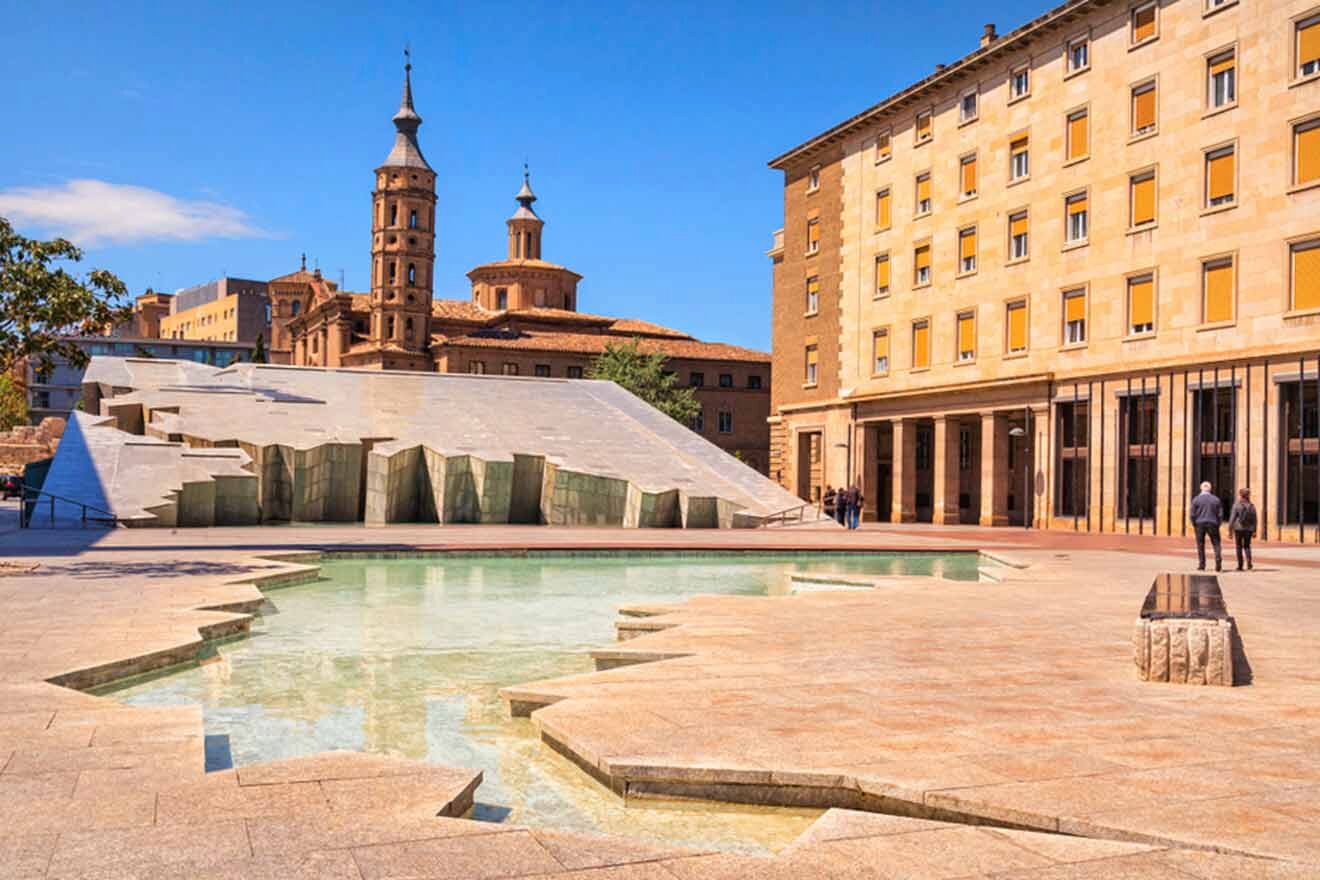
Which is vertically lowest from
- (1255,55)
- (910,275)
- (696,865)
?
(696,865)

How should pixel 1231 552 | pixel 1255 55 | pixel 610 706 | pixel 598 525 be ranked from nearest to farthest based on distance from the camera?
pixel 610 706 → pixel 1231 552 → pixel 1255 55 → pixel 598 525

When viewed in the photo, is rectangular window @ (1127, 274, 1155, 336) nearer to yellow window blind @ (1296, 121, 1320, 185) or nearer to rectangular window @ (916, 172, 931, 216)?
yellow window blind @ (1296, 121, 1320, 185)

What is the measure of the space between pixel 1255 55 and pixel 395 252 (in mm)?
68658

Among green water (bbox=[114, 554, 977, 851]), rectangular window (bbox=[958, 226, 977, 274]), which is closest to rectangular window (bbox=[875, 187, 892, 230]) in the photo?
rectangular window (bbox=[958, 226, 977, 274])

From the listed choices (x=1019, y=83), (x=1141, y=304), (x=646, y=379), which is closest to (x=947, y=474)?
(x=1141, y=304)

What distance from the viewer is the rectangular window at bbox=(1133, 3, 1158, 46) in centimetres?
3133

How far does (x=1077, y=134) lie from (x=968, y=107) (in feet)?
17.1

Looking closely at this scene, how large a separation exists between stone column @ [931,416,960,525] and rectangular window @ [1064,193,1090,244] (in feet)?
24.0

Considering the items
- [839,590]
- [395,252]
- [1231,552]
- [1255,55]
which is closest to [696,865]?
[839,590]

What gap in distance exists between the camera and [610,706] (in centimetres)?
743

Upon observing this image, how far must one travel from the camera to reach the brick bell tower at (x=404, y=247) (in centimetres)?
8756

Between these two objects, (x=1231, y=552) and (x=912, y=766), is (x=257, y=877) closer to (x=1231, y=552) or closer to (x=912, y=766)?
(x=912, y=766)

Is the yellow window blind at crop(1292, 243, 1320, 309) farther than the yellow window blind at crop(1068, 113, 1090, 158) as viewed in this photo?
No

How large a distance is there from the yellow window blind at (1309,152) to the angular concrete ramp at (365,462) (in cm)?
1422
